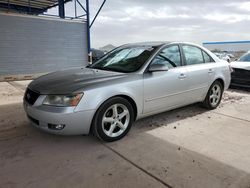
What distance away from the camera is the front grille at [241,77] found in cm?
726

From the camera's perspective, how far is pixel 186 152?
321 cm

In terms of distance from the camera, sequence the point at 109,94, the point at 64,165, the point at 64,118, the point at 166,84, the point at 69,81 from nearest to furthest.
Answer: the point at 64,165, the point at 64,118, the point at 109,94, the point at 69,81, the point at 166,84

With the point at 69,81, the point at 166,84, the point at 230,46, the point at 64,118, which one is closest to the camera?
the point at 64,118

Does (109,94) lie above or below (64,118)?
above

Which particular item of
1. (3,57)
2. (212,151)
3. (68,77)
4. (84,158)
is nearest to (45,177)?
(84,158)

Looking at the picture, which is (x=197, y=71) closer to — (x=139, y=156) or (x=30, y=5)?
(x=139, y=156)

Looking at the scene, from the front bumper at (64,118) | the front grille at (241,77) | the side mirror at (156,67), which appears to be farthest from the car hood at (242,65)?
the front bumper at (64,118)

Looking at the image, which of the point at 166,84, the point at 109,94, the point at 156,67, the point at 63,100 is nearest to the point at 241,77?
the point at 166,84

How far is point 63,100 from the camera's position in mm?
3109

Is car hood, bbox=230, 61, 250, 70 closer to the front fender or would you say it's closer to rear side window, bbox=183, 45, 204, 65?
rear side window, bbox=183, 45, 204, 65

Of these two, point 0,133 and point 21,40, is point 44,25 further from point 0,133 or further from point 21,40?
point 0,133

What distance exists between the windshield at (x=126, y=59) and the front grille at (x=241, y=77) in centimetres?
456

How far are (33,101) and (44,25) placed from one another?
8.20m

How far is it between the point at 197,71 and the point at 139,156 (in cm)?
233
